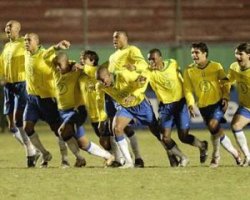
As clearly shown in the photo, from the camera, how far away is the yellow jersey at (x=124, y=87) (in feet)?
48.4

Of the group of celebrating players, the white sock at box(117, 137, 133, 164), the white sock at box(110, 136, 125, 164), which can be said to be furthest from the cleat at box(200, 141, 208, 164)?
the white sock at box(117, 137, 133, 164)

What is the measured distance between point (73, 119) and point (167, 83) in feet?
4.92

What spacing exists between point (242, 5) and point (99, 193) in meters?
24.5

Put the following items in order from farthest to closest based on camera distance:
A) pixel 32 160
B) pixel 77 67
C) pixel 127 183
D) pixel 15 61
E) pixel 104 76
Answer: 1. pixel 15 61
2. pixel 32 160
3. pixel 77 67
4. pixel 104 76
5. pixel 127 183

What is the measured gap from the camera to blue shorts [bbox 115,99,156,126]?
585 inches

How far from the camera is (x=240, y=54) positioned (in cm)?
1466

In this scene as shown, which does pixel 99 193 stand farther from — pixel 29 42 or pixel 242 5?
pixel 242 5

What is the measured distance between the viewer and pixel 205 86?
14.9 meters

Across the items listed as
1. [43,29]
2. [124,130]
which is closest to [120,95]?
[124,130]

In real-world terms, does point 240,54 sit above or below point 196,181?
above

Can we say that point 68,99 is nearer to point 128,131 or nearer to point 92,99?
point 92,99

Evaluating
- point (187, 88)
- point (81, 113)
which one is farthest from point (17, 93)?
point (187, 88)

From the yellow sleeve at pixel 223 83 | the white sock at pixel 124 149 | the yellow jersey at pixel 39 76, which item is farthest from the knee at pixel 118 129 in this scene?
the yellow sleeve at pixel 223 83

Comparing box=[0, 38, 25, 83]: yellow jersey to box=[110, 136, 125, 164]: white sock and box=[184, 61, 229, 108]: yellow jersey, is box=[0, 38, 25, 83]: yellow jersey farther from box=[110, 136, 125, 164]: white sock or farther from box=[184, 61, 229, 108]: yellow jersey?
box=[184, 61, 229, 108]: yellow jersey
